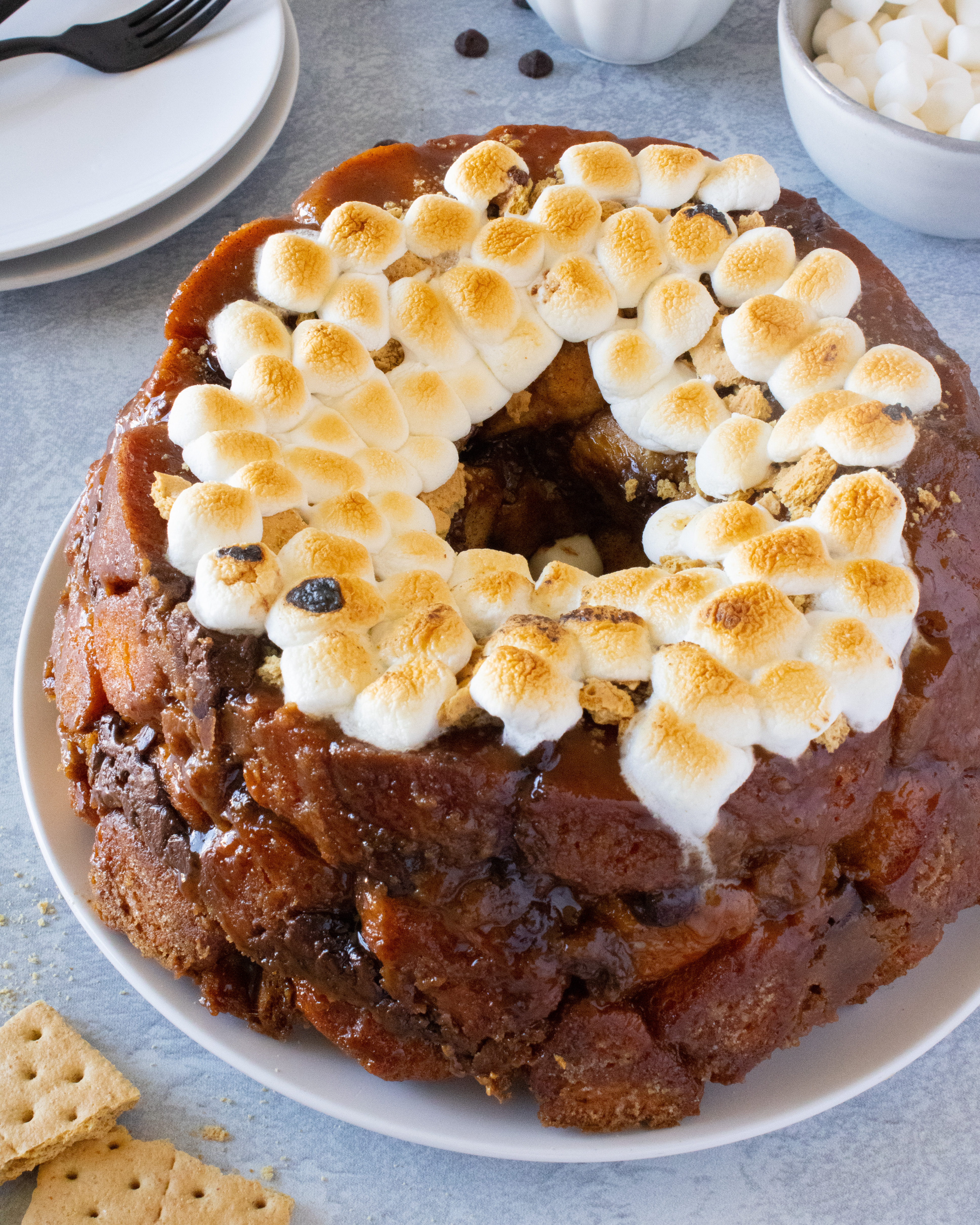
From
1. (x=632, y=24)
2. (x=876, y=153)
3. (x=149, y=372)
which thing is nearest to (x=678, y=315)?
(x=876, y=153)

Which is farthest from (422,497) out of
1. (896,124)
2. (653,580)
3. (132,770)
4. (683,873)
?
(896,124)

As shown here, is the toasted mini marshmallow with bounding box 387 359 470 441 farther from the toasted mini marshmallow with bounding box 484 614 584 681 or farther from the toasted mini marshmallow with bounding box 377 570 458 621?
the toasted mini marshmallow with bounding box 484 614 584 681

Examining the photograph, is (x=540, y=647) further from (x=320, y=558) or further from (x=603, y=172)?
(x=603, y=172)

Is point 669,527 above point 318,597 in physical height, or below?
below

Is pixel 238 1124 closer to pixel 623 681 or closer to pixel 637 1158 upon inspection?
pixel 637 1158

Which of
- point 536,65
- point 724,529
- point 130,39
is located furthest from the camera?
point 536,65

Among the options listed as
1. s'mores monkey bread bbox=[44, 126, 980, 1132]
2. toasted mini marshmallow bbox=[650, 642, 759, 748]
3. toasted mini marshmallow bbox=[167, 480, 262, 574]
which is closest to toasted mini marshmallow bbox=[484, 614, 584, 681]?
s'mores monkey bread bbox=[44, 126, 980, 1132]
